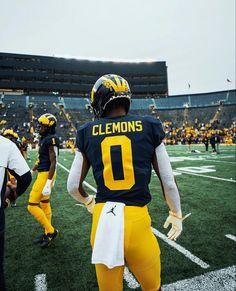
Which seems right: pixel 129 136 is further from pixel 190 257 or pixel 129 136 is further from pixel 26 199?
pixel 26 199

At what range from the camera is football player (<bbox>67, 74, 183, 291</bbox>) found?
1545 mm

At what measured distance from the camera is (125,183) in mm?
1650

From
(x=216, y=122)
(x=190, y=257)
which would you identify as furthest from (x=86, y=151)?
(x=216, y=122)

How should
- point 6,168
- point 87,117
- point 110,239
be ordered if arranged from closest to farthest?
point 110,239, point 6,168, point 87,117

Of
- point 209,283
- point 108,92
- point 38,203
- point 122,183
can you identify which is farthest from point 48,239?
point 108,92

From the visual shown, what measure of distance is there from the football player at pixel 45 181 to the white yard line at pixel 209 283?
2197mm

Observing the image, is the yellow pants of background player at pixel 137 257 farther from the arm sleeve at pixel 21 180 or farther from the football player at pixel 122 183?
the arm sleeve at pixel 21 180

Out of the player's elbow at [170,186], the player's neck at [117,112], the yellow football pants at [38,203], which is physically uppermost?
the player's neck at [117,112]

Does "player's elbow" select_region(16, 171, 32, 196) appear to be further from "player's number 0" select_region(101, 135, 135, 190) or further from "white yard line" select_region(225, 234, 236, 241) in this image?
"white yard line" select_region(225, 234, 236, 241)

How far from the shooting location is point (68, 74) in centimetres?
5194

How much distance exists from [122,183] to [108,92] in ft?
2.33

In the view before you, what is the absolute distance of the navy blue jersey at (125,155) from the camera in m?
1.65

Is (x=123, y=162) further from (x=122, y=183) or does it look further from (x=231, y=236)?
(x=231, y=236)

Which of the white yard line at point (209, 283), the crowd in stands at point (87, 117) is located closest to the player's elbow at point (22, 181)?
the white yard line at point (209, 283)
